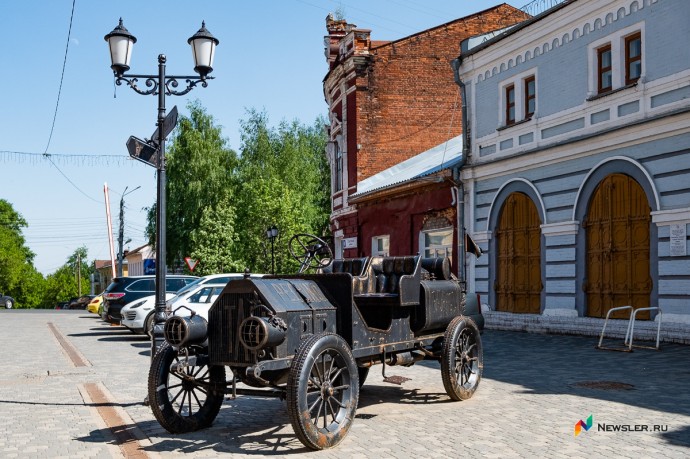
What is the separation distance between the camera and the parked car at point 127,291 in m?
21.5

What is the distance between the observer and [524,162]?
1759 centimetres

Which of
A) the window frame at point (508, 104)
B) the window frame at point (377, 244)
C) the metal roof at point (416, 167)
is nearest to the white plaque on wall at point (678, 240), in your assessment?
the window frame at point (508, 104)

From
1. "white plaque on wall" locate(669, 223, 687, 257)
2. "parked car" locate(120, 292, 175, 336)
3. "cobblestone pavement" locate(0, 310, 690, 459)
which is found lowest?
"cobblestone pavement" locate(0, 310, 690, 459)

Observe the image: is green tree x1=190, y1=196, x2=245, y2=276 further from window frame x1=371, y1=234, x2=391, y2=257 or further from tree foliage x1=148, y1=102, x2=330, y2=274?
window frame x1=371, y1=234, x2=391, y2=257

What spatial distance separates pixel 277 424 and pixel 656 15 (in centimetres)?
1091

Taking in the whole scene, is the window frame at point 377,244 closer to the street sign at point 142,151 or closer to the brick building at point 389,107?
the brick building at point 389,107

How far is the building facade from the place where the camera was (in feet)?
44.8

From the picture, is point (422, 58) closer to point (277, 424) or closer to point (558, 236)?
point (558, 236)

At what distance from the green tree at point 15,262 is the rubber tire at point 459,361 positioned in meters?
76.0

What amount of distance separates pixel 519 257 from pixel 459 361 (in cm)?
1002

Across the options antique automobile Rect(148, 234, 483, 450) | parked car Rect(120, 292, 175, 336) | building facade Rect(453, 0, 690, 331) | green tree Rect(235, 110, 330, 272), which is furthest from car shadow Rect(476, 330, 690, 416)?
green tree Rect(235, 110, 330, 272)

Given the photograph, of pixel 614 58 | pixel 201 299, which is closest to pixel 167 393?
pixel 201 299

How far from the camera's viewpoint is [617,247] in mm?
14914

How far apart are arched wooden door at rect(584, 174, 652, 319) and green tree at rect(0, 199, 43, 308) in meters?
71.9
